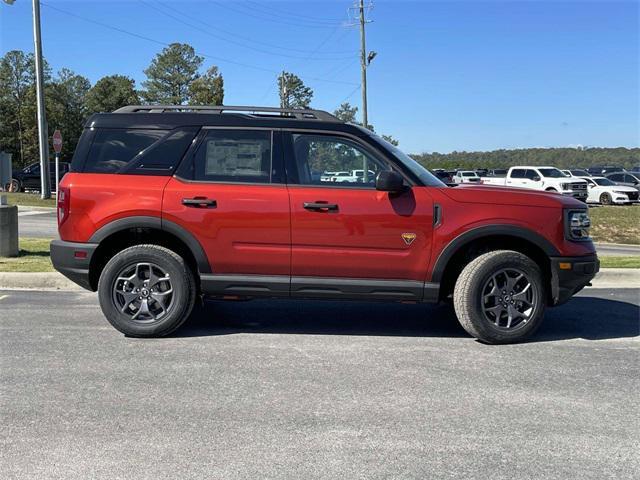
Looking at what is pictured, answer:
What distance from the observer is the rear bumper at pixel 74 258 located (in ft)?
17.4

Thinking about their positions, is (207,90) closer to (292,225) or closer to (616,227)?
(616,227)

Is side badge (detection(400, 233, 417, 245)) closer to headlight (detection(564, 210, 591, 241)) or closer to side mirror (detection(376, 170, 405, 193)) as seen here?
side mirror (detection(376, 170, 405, 193))

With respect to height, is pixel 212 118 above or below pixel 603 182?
below

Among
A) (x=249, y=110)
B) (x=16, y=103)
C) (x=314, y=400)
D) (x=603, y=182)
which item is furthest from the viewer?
(x=16, y=103)

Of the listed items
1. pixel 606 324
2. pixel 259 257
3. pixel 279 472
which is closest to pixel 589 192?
pixel 606 324

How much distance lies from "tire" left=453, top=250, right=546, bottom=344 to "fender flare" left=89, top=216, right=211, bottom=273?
230 centimetres

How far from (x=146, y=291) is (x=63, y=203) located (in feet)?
3.60

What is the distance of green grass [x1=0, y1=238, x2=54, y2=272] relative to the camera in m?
7.92

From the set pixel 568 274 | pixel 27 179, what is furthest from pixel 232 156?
pixel 27 179

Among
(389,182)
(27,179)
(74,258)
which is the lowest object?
(74,258)

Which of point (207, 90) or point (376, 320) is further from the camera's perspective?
point (207, 90)

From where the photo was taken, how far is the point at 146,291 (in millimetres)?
5316

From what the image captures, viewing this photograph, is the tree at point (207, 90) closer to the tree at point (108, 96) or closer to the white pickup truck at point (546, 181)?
the tree at point (108, 96)

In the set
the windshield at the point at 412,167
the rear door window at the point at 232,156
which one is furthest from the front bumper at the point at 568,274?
the rear door window at the point at 232,156
